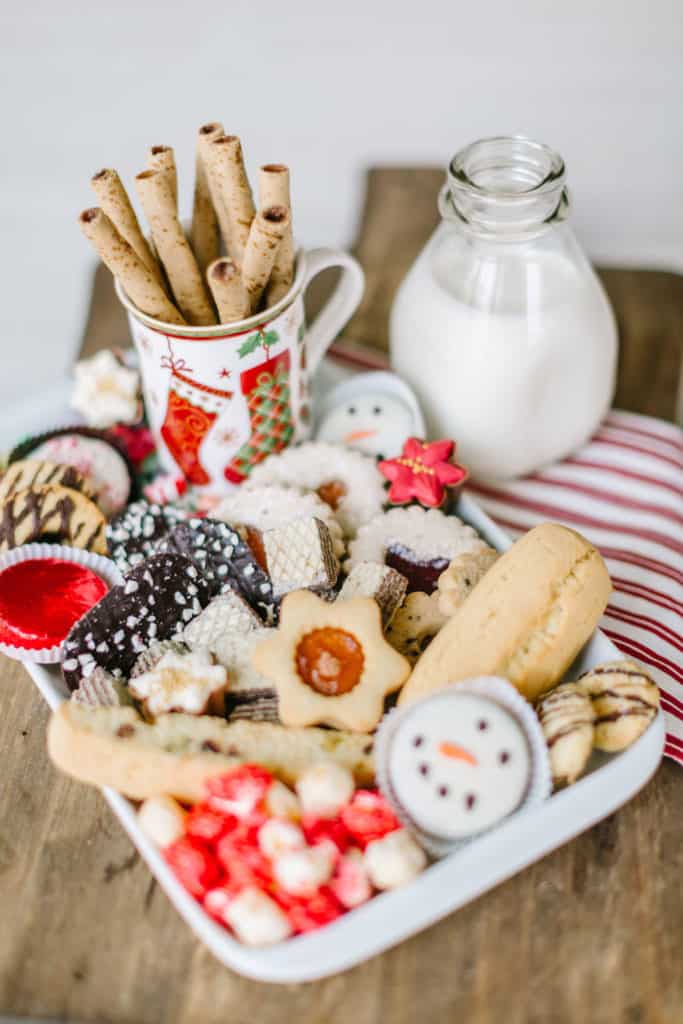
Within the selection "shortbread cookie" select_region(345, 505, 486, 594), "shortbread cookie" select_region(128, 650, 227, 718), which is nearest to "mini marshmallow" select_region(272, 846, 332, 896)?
"shortbread cookie" select_region(128, 650, 227, 718)

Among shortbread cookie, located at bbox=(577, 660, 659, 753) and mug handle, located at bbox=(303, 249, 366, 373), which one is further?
mug handle, located at bbox=(303, 249, 366, 373)

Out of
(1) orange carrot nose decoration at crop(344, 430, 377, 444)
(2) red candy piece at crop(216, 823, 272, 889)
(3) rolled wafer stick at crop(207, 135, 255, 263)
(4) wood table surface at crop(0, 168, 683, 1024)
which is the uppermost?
(3) rolled wafer stick at crop(207, 135, 255, 263)

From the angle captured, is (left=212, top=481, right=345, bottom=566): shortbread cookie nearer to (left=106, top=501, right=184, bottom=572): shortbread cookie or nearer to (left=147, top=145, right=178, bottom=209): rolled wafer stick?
(left=106, top=501, right=184, bottom=572): shortbread cookie

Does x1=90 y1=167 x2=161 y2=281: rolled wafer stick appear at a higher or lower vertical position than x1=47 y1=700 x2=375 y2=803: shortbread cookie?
higher

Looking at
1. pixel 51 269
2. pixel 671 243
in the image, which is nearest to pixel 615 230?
pixel 671 243

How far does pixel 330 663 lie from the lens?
76 centimetres

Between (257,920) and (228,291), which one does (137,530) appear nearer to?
(228,291)

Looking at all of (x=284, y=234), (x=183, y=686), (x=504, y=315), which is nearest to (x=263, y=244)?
(x=284, y=234)

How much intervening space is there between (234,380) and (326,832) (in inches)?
15.8

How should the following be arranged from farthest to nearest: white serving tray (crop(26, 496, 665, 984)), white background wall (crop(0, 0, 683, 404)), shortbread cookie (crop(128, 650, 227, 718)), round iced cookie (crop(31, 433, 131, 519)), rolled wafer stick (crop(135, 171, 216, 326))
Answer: white background wall (crop(0, 0, 683, 404)) → round iced cookie (crop(31, 433, 131, 519)) → rolled wafer stick (crop(135, 171, 216, 326)) → shortbread cookie (crop(128, 650, 227, 718)) → white serving tray (crop(26, 496, 665, 984))

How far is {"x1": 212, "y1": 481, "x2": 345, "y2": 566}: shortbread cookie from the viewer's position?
891 mm

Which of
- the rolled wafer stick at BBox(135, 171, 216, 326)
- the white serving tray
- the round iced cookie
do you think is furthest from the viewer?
the round iced cookie

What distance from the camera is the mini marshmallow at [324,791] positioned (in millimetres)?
692

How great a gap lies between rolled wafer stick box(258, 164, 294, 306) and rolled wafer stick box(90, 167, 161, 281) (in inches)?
3.9
